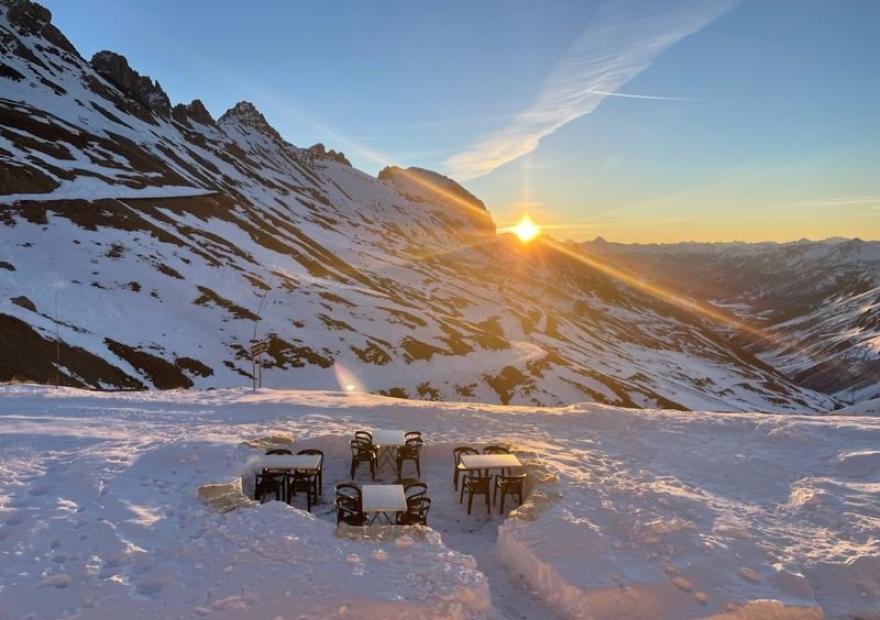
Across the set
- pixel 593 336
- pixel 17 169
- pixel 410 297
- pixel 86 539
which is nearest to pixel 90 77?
pixel 17 169

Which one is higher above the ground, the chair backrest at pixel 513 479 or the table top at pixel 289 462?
the table top at pixel 289 462

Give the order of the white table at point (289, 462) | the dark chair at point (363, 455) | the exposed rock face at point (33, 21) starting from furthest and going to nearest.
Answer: the exposed rock face at point (33, 21) < the dark chair at point (363, 455) < the white table at point (289, 462)

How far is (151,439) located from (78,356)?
30.9 m

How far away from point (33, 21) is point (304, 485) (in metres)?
173

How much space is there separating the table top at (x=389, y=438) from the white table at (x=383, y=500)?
11.6ft

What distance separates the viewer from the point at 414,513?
1327 cm

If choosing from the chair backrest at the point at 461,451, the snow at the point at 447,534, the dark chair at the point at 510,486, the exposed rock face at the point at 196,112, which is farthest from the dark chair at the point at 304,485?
the exposed rock face at the point at 196,112

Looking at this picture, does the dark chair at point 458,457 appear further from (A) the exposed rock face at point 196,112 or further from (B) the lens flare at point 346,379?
(A) the exposed rock face at point 196,112

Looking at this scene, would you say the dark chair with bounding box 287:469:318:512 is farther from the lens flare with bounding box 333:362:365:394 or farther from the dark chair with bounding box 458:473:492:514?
the lens flare with bounding box 333:362:365:394

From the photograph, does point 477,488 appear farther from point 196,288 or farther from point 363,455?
point 196,288

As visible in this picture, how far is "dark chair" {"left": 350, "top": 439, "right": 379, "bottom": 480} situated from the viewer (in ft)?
57.3

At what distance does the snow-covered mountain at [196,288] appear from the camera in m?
48.5

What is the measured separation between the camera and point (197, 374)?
161 ft

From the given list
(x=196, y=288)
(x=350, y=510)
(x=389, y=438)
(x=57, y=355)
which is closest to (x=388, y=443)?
(x=389, y=438)
